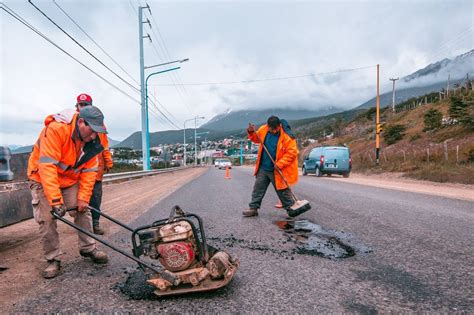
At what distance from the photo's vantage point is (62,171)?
3.59 metres

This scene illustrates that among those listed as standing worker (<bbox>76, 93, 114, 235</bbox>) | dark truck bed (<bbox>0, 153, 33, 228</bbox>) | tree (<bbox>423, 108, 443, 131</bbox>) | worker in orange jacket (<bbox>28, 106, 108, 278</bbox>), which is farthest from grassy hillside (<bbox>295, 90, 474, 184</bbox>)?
dark truck bed (<bbox>0, 153, 33, 228</bbox>)

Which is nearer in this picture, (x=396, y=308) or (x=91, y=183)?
(x=396, y=308)

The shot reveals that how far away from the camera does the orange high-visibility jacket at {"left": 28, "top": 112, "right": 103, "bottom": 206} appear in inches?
129

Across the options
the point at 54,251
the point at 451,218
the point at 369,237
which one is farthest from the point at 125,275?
the point at 451,218

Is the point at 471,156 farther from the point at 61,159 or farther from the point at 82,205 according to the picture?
the point at 61,159

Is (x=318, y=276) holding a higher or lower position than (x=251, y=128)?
lower

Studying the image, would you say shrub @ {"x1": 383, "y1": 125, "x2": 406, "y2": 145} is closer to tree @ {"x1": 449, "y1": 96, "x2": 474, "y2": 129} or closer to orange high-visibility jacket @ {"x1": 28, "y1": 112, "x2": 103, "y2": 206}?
tree @ {"x1": 449, "y1": 96, "x2": 474, "y2": 129}

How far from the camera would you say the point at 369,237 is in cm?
477

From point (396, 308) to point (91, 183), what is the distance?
3103mm

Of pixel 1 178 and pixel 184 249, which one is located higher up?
pixel 1 178

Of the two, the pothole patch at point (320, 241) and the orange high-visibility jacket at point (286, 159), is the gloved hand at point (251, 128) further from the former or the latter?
the pothole patch at point (320, 241)

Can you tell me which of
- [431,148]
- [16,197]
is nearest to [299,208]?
[16,197]

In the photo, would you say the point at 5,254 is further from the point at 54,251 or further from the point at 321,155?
the point at 321,155

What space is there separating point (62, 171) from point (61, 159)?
0.16m
